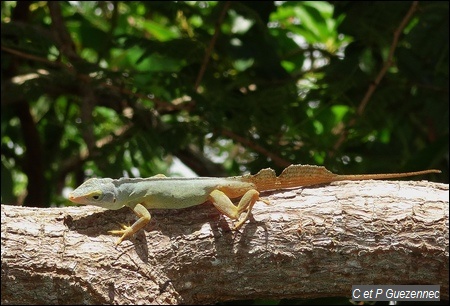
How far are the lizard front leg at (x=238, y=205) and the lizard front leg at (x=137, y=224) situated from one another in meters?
0.37

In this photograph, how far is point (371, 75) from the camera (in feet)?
19.9

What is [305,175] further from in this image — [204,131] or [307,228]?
[204,131]

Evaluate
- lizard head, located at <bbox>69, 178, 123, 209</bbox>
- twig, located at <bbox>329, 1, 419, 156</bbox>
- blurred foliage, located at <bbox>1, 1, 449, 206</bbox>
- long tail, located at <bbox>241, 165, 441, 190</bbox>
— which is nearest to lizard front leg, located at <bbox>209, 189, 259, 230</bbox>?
long tail, located at <bbox>241, 165, 441, 190</bbox>

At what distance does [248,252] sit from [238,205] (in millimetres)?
274

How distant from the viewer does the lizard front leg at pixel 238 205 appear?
3.74m

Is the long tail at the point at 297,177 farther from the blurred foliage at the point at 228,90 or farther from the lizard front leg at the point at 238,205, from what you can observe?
the blurred foliage at the point at 228,90

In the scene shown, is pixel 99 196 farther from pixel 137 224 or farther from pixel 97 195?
pixel 137 224

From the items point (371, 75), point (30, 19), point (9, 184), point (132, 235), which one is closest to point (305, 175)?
point (132, 235)

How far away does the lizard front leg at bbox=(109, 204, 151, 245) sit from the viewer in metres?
3.61

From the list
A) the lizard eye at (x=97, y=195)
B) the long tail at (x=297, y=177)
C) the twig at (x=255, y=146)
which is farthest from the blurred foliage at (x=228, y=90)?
the lizard eye at (x=97, y=195)

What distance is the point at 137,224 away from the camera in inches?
143

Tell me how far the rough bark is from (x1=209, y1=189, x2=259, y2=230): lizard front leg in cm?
5

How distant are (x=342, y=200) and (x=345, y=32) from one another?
2.63 m

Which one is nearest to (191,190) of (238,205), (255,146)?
(238,205)
